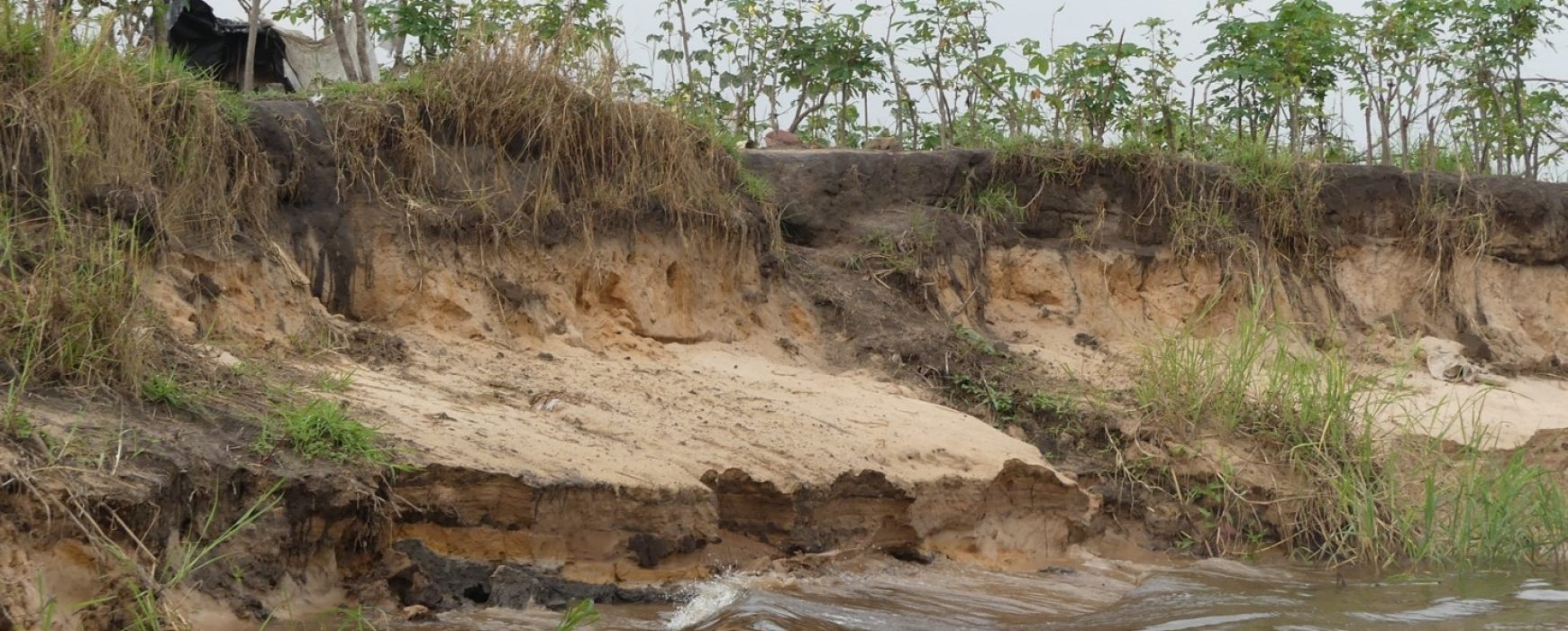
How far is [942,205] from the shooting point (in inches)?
279

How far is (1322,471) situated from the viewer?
5.56 m

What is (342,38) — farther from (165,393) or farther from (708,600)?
(708,600)

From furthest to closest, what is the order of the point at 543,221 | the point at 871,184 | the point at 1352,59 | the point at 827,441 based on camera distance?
1. the point at 1352,59
2. the point at 871,184
3. the point at 543,221
4. the point at 827,441

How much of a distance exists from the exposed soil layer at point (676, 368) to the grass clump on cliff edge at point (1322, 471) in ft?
0.85

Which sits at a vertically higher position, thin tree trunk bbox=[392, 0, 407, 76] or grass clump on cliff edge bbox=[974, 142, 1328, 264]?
thin tree trunk bbox=[392, 0, 407, 76]

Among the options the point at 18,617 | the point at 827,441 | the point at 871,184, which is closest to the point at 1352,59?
the point at 871,184

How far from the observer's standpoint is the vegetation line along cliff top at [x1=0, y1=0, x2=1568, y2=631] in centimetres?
368

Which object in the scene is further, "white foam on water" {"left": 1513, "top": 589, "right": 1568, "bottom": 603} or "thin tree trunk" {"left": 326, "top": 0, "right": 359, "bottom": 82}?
"thin tree trunk" {"left": 326, "top": 0, "right": 359, "bottom": 82}

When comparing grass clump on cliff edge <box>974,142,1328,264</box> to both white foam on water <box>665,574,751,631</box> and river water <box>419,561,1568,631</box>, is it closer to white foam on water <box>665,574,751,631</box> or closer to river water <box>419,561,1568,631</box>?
river water <box>419,561,1568,631</box>

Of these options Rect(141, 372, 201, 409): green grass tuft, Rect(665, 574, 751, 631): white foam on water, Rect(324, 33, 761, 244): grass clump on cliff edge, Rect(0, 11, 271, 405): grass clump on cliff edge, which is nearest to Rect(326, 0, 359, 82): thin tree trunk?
Rect(324, 33, 761, 244): grass clump on cliff edge

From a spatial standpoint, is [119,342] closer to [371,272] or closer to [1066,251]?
[371,272]

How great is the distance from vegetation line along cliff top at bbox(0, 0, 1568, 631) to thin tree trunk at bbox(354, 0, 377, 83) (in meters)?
0.04

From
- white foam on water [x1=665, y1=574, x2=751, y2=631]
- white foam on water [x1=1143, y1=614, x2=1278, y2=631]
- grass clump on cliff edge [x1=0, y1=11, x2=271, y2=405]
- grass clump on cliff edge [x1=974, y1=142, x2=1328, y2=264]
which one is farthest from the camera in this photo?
grass clump on cliff edge [x1=974, y1=142, x2=1328, y2=264]

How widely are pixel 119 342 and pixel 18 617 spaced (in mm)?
963
